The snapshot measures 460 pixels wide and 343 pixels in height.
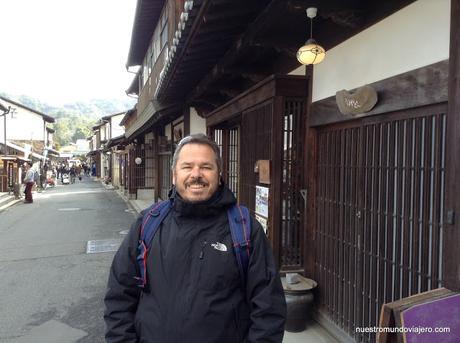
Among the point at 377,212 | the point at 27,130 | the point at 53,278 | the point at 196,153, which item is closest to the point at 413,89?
the point at 377,212

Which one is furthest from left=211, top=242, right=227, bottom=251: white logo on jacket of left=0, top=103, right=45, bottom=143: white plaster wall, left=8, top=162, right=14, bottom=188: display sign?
left=0, top=103, right=45, bottom=143: white plaster wall

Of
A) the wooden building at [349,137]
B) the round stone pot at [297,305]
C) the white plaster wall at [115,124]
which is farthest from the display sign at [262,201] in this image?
the white plaster wall at [115,124]

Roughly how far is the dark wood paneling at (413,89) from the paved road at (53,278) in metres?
4.15

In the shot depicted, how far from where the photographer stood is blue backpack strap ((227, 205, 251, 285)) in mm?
2172

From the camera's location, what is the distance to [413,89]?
3.21 metres

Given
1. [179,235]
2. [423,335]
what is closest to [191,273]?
[179,235]

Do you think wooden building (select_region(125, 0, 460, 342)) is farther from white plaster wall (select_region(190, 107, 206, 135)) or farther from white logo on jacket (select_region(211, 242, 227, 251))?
white plaster wall (select_region(190, 107, 206, 135))

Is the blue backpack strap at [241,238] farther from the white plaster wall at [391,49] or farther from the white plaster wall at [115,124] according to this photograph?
the white plaster wall at [115,124]

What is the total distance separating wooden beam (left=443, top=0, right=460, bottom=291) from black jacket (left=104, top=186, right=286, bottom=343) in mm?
1330

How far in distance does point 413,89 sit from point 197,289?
2341 mm

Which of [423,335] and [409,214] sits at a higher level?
[409,214]

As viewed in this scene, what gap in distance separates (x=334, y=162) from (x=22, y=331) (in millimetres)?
4353

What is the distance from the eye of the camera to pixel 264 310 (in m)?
2.13

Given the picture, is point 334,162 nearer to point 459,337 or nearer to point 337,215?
point 337,215
